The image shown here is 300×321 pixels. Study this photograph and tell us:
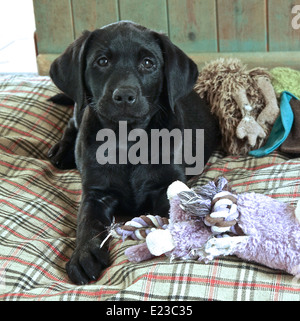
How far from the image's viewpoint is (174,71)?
6.33 feet

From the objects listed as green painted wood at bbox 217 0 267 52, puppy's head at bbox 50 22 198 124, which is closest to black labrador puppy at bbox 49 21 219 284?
puppy's head at bbox 50 22 198 124

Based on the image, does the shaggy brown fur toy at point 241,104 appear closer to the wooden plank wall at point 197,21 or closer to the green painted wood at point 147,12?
the wooden plank wall at point 197,21

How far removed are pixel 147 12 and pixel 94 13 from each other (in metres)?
0.33

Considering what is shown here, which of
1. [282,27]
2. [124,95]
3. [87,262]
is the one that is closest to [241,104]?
[282,27]

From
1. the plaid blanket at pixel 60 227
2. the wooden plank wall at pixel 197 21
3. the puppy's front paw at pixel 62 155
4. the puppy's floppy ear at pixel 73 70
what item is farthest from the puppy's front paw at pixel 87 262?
the wooden plank wall at pixel 197 21

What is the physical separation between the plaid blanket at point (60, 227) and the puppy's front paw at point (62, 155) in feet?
0.18

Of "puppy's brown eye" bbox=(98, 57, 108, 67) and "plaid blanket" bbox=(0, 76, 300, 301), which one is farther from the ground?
"puppy's brown eye" bbox=(98, 57, 108, 67)

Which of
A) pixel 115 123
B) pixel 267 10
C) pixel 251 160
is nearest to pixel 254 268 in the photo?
pixel 115 123

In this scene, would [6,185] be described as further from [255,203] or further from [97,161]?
[255,203]

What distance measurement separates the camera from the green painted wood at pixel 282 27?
2.90 metres

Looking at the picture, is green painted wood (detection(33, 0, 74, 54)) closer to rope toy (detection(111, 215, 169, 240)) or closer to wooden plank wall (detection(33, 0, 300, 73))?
wooden plank wall (detection(33, 0, 300, 73))

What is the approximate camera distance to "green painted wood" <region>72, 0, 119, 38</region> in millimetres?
3205

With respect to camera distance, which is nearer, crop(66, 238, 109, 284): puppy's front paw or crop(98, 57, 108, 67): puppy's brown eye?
crop(66, 238, 109, 284): puppy's front paw

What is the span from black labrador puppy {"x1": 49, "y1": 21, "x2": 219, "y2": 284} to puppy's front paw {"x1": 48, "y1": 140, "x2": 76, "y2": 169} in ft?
1.37
